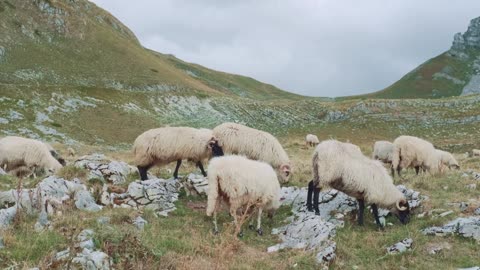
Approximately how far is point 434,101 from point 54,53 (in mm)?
58541

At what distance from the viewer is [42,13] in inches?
2778

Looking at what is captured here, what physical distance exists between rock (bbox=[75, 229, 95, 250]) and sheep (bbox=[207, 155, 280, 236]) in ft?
9.85

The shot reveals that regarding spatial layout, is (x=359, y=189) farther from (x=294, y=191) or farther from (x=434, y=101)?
(x=434, y=101)

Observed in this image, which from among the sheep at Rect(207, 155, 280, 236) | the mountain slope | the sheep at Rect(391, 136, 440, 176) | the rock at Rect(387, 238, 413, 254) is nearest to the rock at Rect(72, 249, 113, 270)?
the sheep at Rect(207, 155, 280, 236)

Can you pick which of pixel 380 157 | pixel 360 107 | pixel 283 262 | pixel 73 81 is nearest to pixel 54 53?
pixel 73 81

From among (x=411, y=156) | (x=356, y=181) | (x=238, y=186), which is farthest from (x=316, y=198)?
(x=411, y=156)

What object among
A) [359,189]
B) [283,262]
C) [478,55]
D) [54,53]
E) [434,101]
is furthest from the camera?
[478,55]

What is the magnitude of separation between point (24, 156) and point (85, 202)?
296 inches

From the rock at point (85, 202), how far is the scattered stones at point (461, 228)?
7.91 m

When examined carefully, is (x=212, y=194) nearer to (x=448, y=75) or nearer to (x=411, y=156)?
(x=411, y=156)

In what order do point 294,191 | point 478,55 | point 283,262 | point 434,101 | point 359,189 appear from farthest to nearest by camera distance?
1. point 478,55
2. point 434,101
3. point 294,191
4. point 359,189
5. point 283,262

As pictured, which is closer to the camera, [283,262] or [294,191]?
[283,262]

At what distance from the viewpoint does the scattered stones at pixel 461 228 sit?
32.6 ft

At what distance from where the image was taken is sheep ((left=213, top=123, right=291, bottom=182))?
49.2 feet
